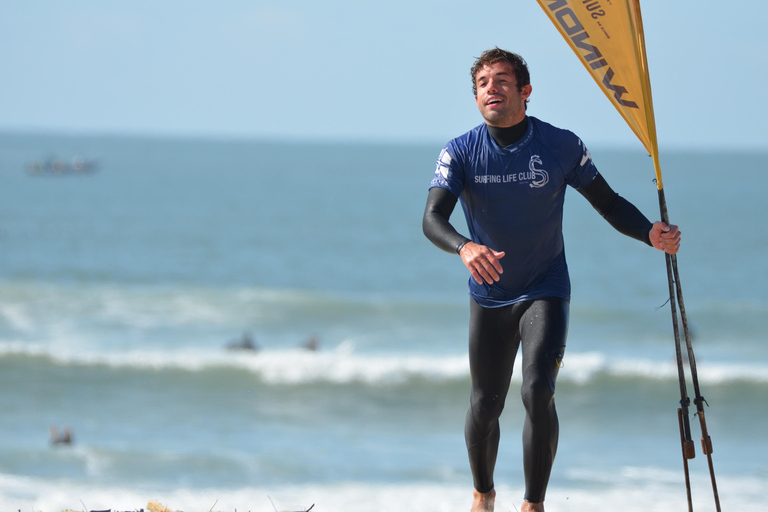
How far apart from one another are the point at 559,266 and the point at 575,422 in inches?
379

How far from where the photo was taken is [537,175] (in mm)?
4062

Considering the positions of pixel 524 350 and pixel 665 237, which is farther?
pixel 524 350

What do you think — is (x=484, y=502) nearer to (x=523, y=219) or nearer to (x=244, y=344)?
(x=523, y=219)

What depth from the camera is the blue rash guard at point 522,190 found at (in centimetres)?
407

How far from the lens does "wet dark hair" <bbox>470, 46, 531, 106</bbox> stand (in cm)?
415

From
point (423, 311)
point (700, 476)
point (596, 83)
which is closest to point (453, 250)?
point (596, 83)

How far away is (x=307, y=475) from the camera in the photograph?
33.2ft

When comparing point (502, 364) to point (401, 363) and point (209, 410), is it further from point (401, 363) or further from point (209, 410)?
point (401, 363)

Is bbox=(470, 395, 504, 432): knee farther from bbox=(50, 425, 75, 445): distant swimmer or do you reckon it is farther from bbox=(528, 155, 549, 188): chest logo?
bbox=(50, 425, 75, 445): distant swimmer

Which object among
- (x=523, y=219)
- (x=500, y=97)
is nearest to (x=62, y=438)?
(x=523, y=219)

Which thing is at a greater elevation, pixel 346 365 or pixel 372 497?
pixel 346 365

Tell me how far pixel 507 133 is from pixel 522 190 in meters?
0.30

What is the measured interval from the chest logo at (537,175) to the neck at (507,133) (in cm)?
16

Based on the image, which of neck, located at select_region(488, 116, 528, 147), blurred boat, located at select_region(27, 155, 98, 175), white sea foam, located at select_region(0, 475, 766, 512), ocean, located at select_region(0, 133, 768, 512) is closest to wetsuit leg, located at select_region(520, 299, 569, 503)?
ocean, located at select_region(0, 133, 768, 512)
